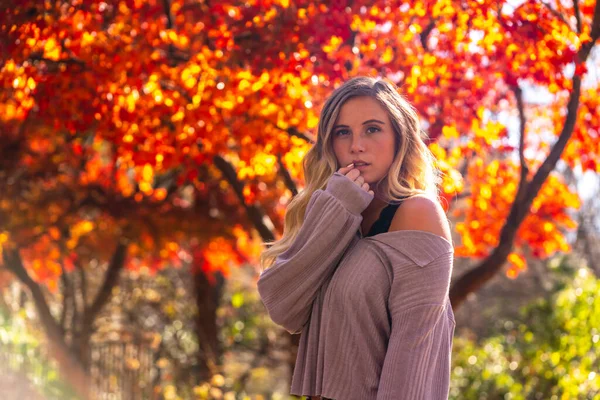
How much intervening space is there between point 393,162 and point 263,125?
300 centimetres

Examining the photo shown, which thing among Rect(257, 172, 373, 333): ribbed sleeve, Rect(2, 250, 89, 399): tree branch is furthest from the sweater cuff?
Rect(2, 250, 89, 399): tree branch

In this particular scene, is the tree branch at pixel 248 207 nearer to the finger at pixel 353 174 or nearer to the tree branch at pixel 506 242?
the tree branch at pixel 506 242

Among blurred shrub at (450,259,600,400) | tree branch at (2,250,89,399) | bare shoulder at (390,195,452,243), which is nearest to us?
bare shoulder at (390,195,452,243)

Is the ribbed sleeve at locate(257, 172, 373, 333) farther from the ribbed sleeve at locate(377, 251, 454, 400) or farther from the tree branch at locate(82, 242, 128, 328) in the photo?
the tree branch at locate(82, 242, 128, 328)

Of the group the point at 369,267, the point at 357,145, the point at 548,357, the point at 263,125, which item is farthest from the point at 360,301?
the point at 548,357

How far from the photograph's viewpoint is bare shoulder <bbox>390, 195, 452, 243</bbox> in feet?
8.34

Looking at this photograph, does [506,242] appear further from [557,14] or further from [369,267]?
[369,267]

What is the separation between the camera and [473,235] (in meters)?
7.43

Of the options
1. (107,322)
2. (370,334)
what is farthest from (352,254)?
(107,322)

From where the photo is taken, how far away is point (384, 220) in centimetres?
266

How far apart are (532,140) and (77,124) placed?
4421 millimetres

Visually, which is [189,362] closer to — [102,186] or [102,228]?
[102,228]

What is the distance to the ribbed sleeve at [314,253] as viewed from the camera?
257 centimetres

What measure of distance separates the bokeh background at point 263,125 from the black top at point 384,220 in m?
2.72
